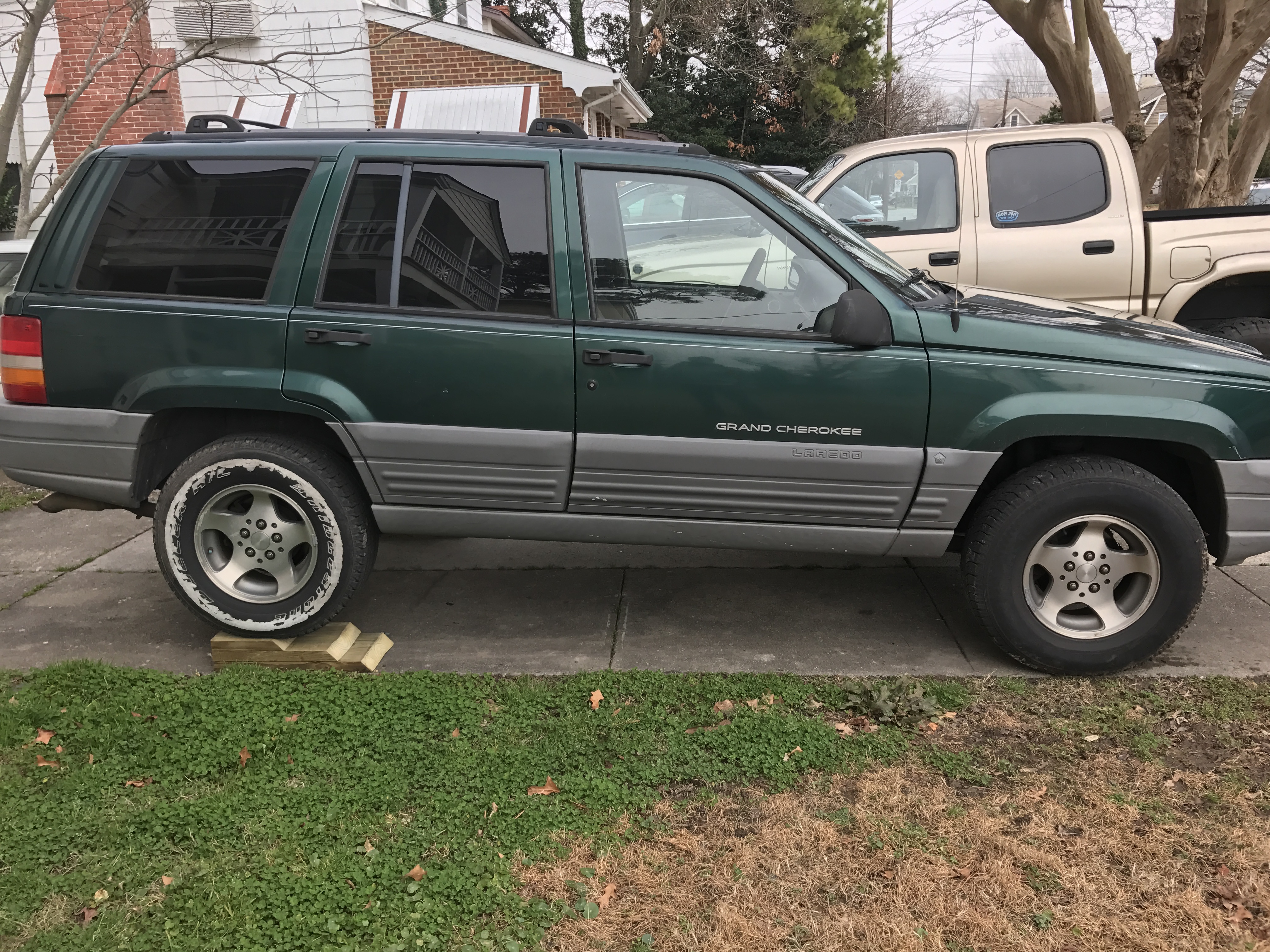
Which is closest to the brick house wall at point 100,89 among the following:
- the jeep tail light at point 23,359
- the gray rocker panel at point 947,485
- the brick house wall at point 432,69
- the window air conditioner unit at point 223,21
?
the window air conditioner unit at point 223,21

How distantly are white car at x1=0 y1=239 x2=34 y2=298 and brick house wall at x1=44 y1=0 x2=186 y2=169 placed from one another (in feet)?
23.0

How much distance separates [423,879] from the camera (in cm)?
279

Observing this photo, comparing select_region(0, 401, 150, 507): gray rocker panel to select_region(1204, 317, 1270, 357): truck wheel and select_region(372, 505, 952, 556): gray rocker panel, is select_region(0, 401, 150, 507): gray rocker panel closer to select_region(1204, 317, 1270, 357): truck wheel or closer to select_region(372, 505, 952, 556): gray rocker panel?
select_region(372, 505, 952, 556): gray rocker panel

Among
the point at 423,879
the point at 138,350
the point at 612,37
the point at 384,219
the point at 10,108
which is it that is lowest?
the point at 423,879

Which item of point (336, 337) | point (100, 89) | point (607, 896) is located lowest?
point (607, 896)

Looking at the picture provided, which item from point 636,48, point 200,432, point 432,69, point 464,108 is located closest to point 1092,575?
point 200,432

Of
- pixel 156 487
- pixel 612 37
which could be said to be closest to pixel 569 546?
pixel 156 487

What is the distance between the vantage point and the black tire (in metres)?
3.96

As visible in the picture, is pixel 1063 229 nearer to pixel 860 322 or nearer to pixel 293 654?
pixel 860 322

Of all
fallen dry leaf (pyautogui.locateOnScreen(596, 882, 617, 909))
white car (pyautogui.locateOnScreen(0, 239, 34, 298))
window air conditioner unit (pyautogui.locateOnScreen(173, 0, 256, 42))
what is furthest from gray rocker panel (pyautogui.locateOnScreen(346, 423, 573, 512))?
window air conditioner unit (pyautogui.locateOnScreen(173, 0, 256, 42))

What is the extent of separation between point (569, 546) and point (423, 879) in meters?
2.80

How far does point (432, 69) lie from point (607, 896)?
1406cm

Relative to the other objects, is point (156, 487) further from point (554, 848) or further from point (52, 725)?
point (554, 848)

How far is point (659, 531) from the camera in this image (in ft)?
13.1
